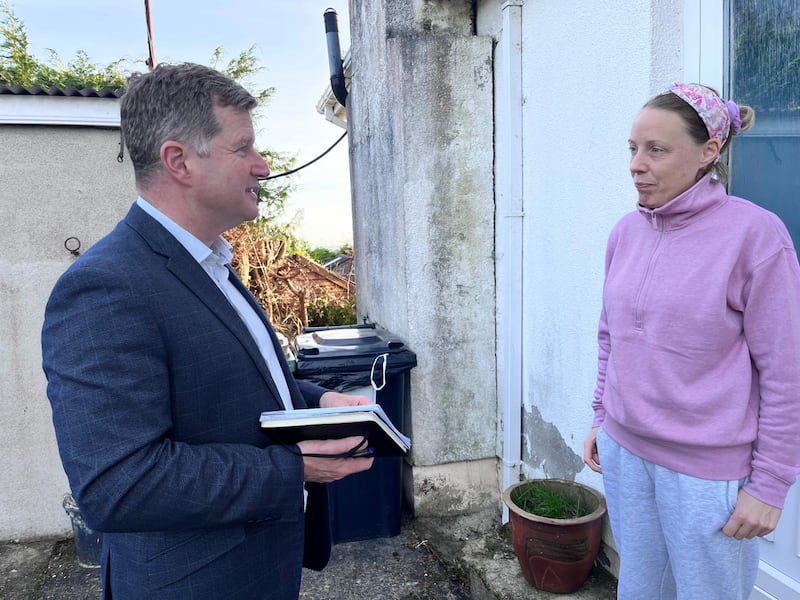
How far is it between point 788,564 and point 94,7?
1309 centimetres

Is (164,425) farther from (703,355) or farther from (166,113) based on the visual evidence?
(703,355)

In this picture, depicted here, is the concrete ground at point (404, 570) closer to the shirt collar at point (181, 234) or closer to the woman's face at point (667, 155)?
the woman's face at point (667, 155)

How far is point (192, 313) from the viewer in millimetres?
1392

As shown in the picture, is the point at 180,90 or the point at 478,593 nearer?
the point at 180,90

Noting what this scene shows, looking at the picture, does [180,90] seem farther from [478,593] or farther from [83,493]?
[478,593]

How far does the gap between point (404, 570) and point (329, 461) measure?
2.34 metres

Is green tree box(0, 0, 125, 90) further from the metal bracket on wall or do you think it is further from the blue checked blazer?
the blue checked blazer

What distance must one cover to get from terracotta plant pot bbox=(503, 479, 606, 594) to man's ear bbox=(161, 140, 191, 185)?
218 centimetres

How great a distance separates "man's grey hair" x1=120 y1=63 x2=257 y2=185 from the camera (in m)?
1.44

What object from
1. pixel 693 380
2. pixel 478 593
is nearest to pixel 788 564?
pixel 693 380

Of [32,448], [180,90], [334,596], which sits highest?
[180,90]

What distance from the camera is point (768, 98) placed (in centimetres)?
204

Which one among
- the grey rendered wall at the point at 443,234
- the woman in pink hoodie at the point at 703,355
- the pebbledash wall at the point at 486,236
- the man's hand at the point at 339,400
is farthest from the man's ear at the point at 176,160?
the grey rendered wall at the point at 443,234

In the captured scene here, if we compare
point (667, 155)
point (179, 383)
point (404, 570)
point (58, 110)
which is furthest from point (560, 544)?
point (58, 110)
